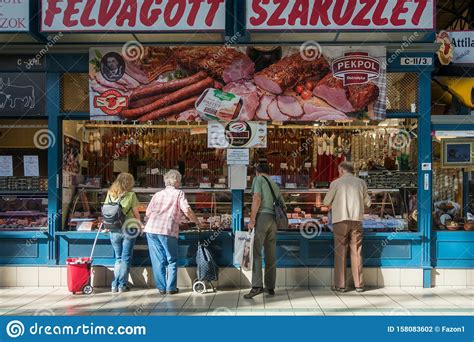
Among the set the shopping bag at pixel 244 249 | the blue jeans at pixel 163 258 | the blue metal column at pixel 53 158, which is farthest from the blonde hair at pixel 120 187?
the shopping bag at pixel 244 249

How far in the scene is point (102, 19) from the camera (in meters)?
8.10

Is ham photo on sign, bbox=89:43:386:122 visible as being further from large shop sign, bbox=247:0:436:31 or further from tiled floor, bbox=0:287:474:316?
tiled floor, bbox=0:287:474:316

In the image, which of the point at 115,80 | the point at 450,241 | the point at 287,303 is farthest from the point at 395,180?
the point at 115,80

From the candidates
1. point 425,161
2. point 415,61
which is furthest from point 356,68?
point 425,161

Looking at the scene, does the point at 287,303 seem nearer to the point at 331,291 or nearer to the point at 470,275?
the point at 331,291

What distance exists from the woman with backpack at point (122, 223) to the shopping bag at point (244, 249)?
4.47ft

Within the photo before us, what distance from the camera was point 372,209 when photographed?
9203mm

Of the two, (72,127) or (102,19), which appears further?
(72,127)

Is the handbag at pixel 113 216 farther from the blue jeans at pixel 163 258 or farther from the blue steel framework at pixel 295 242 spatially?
the blue steel framework at pixel 295 242

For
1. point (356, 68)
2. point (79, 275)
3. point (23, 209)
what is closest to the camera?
point (79, 275)

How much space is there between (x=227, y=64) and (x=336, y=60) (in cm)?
150

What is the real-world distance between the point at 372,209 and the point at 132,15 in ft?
14.4

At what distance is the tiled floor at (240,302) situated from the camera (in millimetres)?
7098

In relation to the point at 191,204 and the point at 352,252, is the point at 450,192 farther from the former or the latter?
the point at 191,204
